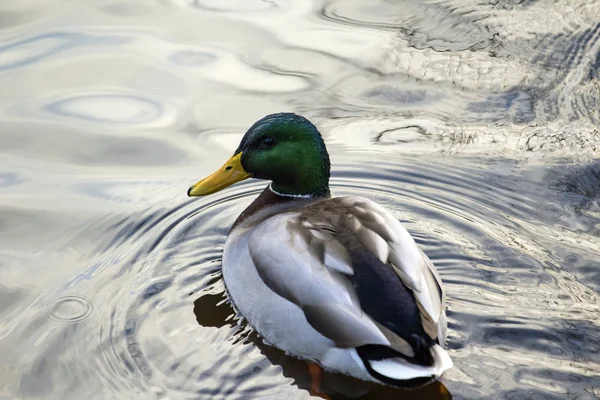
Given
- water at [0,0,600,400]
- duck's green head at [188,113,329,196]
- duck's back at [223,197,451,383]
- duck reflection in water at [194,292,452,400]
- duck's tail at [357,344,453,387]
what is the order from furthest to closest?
duck's green head at [188,113,329,196] → water at [0,0,600,400] → duck reflection in water at [194,292,452,400] → duck's back at [223,197,451,383] → duck's tail at [357,344,453,387]

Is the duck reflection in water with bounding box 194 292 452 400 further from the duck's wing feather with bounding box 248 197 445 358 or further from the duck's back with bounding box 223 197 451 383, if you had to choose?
the duck's wing feather with bounding box 248 197 445 358

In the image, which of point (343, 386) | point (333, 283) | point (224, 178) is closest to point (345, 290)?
point (333, 283)

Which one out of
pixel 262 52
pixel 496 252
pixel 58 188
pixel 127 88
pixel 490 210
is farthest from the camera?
pixel 262 52

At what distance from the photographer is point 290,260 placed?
4836 millimetres

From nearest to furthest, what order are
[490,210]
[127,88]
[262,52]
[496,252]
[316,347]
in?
[316,347], [496,252], [490,210], [127,88], [262,52]

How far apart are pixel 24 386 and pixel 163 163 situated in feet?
7.94

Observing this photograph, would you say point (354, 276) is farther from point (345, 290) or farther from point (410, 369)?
point (410, 369)

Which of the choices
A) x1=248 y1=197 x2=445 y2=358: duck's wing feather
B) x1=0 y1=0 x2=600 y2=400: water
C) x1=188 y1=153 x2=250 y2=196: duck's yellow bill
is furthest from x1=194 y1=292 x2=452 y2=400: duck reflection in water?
x1=188 y1=153 x2=250 y2=196: duck's yellow bill

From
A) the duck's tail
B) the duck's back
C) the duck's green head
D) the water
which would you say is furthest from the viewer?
the duck's green head

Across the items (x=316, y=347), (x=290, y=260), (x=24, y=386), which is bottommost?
(x=24, y=386)

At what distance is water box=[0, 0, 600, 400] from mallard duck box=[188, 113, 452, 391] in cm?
21

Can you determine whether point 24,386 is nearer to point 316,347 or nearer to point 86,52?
point 316,347

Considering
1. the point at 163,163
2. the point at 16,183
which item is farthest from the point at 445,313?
the point at 16,183

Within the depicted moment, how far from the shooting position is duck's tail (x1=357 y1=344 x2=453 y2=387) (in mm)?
4273
